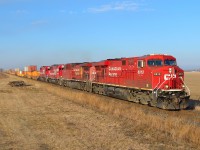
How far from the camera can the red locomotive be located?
69.8 feet

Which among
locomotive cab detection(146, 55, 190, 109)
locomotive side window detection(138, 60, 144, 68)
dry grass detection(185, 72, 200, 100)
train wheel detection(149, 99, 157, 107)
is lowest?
dry grass detection(185, 72, 200, 100)

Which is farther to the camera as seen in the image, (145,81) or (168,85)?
(145,81)

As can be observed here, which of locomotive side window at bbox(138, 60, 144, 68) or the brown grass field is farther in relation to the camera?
locomotive side window at bbox(138, 60, 144, 68)

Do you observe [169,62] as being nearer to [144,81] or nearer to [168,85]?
[168,85]

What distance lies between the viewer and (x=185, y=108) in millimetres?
21609

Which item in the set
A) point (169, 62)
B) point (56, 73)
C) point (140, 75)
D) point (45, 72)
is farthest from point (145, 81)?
point (45, 72)

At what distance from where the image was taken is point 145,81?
2320cm

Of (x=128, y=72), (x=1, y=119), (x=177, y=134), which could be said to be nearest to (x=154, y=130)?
(x=177, y=134)

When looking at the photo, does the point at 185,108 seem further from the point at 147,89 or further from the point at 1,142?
the point at 1,142

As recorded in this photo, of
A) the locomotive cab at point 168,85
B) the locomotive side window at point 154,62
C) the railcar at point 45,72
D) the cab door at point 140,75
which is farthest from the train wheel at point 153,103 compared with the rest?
the railcar at point 45,72

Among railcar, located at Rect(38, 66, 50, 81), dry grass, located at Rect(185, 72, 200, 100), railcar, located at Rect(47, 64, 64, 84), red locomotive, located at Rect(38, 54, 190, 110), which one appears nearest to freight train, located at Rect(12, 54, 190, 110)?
red locomotive, located at Rect(38, 54, 190, 110)

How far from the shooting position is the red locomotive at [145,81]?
838 inches

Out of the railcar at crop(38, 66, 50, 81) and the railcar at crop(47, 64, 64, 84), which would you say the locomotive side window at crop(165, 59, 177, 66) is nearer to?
the railcar at crop(47, 64, 64, 84)

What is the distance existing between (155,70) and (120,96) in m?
7.01
